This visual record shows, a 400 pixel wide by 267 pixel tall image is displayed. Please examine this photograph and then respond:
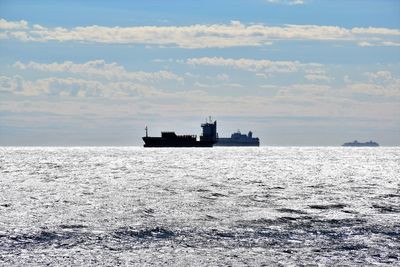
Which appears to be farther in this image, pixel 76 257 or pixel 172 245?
pixel 172 245

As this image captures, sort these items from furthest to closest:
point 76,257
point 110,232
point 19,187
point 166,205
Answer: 1. point 19,187
2. point 166,205
3. point 110,232
4. point 76,257

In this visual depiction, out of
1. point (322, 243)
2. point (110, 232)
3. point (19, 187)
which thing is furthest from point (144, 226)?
point (19, 187)

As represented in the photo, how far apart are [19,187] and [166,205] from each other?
25749 mm

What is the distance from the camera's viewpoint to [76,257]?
25047mm

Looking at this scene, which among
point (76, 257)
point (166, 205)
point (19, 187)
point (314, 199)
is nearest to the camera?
point (76, 257)

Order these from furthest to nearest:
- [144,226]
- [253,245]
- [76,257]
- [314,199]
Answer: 1. [314,199]
2. [144,226]
3. [253,245]
4. [76,257]

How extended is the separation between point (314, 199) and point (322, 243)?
22504 mm

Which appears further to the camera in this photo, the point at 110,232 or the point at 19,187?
the point at 19,187

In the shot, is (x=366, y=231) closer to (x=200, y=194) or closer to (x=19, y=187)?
(x=200, y=194)

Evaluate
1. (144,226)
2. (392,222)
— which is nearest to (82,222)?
(144,226)

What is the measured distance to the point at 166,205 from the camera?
44656 mm

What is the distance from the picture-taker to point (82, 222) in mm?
35031

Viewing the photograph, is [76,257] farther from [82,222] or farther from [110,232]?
[82,222]

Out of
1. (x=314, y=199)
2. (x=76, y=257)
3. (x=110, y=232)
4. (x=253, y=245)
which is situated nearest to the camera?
(x=76, y=257)
